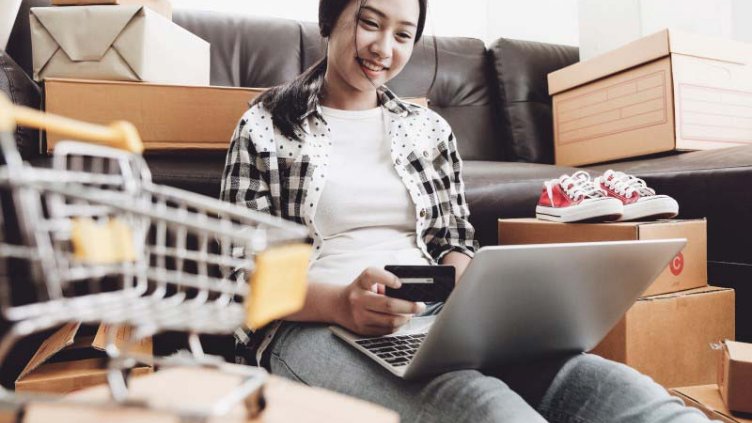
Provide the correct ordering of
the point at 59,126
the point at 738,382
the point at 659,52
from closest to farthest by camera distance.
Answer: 1. the point at 59,126
2. the point at 738,382
3. the point at 659,52

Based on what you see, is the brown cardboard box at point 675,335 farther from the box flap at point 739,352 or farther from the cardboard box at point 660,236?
the box flap at point 739,352

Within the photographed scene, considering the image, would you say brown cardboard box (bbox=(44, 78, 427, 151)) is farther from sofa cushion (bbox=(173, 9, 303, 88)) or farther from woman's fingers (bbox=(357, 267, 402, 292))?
woman's fingers (bbox=(357, 267, 402, 292))

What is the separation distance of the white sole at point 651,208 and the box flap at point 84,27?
1.06 metres

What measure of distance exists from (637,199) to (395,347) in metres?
0.69

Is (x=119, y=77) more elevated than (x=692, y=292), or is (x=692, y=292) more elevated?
(x=119, y=77)

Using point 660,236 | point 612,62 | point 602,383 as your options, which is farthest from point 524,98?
point 602,383

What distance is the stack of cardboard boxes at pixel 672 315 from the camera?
1007 mm

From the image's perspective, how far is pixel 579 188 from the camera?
3.70 feet

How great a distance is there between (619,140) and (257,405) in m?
1.56

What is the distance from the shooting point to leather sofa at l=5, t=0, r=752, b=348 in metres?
1.14

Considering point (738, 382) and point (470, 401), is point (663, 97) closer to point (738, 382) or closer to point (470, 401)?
point (738, 382)

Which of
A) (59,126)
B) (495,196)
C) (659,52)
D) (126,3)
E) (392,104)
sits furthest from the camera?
(659,52)

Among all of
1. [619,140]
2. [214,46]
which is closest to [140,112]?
[214,46]

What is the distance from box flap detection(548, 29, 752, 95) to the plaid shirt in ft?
2.67
